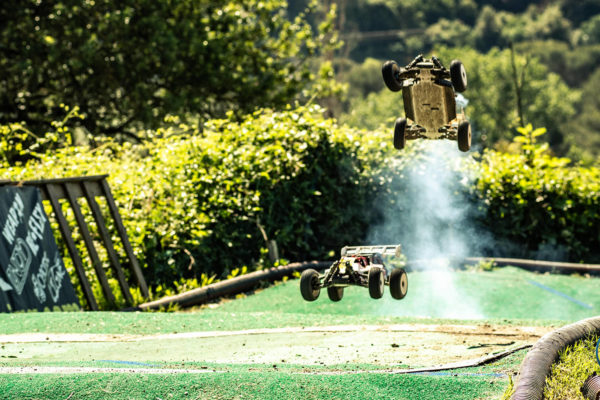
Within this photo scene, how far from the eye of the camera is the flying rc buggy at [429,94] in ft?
12.0

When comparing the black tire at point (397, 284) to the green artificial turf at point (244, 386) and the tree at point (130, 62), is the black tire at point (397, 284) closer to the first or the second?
the green artificial turf at point (244, 386)

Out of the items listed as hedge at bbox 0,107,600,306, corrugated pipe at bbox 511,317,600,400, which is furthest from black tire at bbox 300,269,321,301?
hedge at bbox 0,107,600,306

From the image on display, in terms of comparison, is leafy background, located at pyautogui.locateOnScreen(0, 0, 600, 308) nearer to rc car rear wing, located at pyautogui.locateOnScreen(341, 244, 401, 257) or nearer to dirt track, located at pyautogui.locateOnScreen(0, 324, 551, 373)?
dirt track, located at pyautogui.locateOnScreen(0, 324, 551, 373)

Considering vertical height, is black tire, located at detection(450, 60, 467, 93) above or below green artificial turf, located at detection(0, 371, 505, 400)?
above

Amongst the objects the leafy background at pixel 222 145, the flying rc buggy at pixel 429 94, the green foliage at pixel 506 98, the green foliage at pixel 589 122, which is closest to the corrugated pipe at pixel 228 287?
the leafy background at pixel 222 145

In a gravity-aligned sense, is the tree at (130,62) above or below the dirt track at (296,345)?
above

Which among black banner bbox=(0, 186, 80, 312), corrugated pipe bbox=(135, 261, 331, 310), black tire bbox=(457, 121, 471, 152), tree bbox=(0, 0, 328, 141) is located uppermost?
tree bbox=(0, 0, 328, 141)

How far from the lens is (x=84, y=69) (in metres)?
23.3

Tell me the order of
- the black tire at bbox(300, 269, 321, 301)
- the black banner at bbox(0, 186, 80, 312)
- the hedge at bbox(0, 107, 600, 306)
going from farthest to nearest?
the hedge at bbox(0, 107, 600, 306) < the black banner at bbox(0, 186, 80, 312) < the black tire at bbox(300, 269, 321, 301)

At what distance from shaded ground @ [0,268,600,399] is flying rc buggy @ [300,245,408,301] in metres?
1.65

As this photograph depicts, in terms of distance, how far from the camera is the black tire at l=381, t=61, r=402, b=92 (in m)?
3.65

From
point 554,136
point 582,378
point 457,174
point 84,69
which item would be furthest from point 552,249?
point 554,136

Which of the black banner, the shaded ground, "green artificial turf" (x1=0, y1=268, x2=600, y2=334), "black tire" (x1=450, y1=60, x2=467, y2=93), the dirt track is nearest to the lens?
"black tire" (x1=450, y1=60, x2=467, y2=93)

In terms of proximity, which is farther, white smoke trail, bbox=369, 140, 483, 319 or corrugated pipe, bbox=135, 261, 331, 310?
white smoke trail, bbox=369, 140, 483, 319
